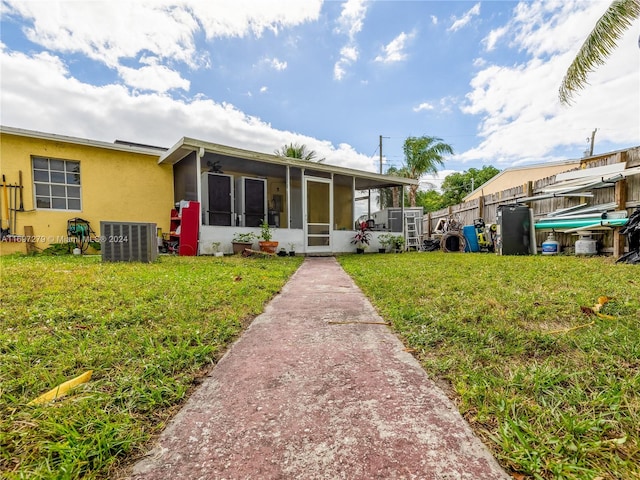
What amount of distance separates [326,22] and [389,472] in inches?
420

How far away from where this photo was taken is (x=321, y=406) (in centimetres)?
112

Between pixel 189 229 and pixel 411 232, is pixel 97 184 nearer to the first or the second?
pixel 189 229

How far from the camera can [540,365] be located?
1.36 metres

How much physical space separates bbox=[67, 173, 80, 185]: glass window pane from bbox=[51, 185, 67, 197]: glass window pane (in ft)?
0.66

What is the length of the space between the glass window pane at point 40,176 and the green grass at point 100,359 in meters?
5.82

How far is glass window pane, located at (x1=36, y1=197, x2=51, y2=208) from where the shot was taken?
717cm

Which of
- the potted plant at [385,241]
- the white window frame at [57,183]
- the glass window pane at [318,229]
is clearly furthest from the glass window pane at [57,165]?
the potted plant at [385,241]

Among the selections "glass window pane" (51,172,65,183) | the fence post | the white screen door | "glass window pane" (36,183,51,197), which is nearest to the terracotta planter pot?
the white screen door

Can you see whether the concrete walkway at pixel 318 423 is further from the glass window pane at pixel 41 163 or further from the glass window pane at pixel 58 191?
the glass window pane at pixel 41 163

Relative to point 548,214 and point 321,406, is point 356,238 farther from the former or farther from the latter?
point 321,406

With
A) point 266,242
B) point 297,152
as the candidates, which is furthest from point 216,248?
point 297,152

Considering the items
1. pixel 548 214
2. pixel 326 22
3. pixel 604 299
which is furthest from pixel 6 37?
pixel 548 214

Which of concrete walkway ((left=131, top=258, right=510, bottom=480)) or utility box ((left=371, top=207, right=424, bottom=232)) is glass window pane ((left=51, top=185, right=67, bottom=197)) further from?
utility box ((left=371, top=207, right=424, bottom=232))

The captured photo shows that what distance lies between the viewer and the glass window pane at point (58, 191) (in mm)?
7352
